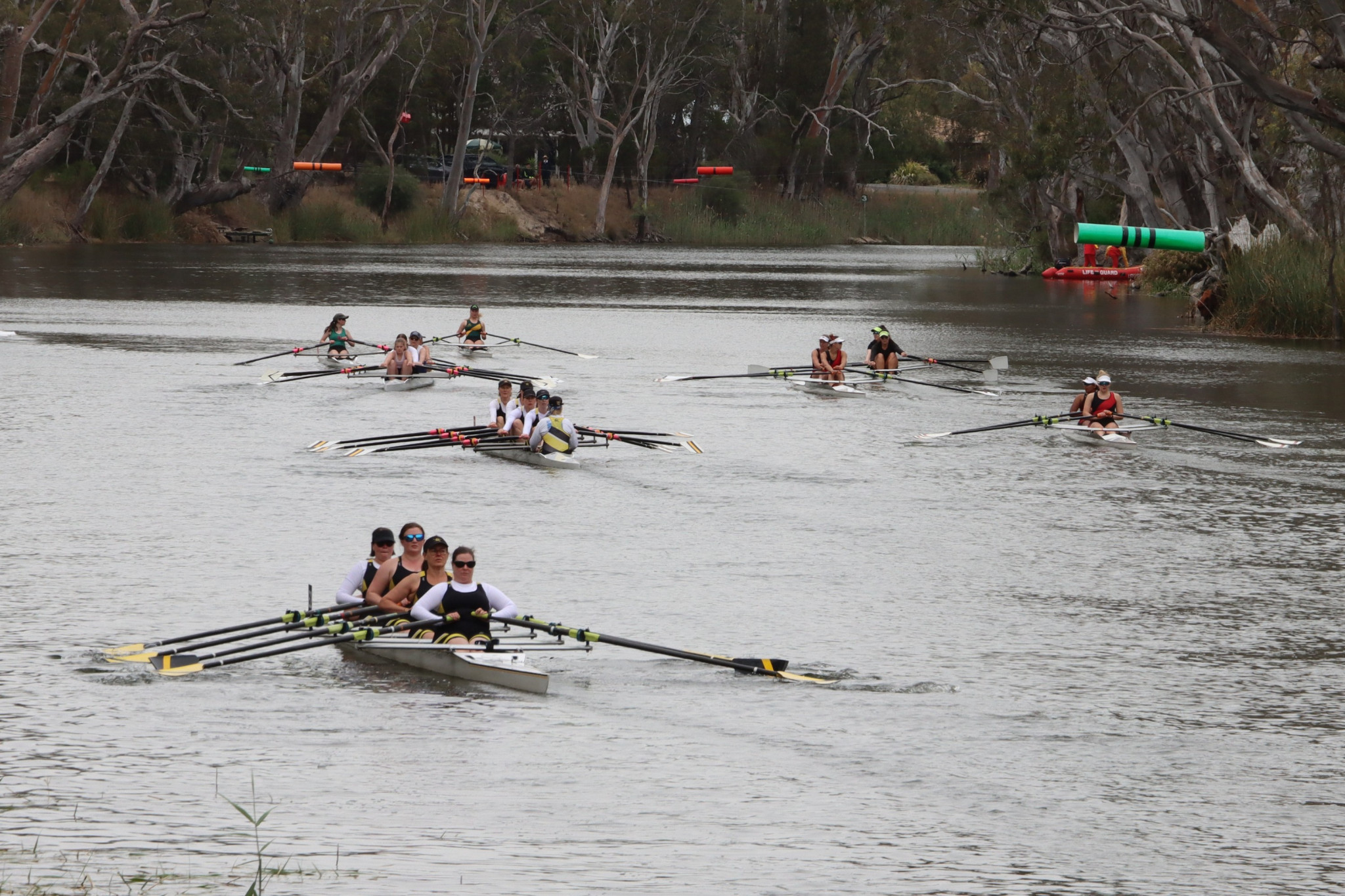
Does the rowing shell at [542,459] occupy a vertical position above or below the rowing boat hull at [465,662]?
above

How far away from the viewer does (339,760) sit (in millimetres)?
12008

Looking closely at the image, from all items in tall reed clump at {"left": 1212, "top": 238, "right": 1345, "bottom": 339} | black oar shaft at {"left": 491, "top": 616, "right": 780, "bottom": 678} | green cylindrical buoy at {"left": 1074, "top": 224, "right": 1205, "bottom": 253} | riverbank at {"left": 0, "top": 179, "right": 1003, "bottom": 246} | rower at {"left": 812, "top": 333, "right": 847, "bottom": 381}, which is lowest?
black oar shaft at {"left": 491, "top": 616, "right": 780, "bottom": 678}

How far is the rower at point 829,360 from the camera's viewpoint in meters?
36.4

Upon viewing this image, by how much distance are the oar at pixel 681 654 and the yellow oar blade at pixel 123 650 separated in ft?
9.82

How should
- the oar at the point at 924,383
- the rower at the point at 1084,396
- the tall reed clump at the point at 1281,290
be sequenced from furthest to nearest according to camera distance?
1. the tall reed clump at the point at 1281,290
2. the oar at the point at 924,383
3. the rower at the point at 1084,396

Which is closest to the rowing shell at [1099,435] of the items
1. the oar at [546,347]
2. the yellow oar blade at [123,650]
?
the oar at [546,347]

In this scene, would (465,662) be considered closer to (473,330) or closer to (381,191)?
(473,330)

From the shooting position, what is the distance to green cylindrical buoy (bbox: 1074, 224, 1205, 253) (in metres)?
42.7

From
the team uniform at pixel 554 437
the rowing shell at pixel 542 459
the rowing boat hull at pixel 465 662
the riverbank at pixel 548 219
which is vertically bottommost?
the rowing boat hull at pixel 465 662

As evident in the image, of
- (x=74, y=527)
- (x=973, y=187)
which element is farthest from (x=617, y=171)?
(x=74, y=527)

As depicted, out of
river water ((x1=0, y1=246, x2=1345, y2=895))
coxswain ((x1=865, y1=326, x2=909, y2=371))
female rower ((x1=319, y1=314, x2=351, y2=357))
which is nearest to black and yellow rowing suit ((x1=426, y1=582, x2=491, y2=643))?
river water ((x1=0, y1=246, x2=1345, y2=895))

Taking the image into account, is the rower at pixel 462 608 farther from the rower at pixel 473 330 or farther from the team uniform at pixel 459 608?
the rower at pixel 473 330

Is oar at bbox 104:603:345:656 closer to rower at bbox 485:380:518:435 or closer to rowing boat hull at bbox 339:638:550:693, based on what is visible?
rowing boat hull at bbox 339:638:550:693

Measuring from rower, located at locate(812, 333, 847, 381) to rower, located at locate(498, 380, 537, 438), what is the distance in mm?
11021
